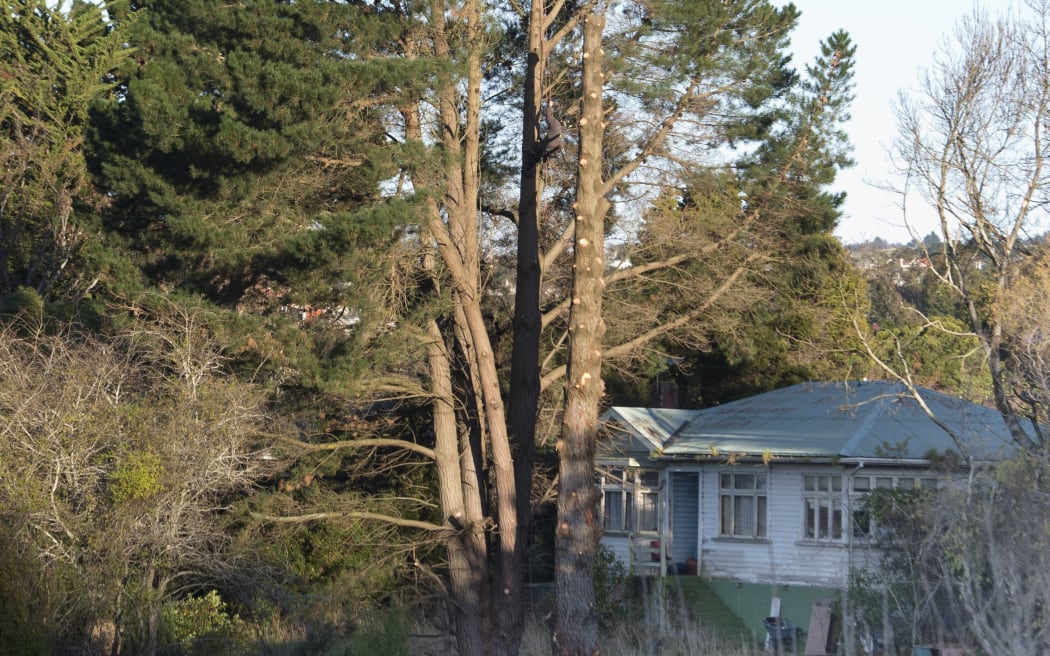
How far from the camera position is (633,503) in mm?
24812

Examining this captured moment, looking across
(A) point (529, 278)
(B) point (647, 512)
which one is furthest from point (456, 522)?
(B) point (647, 512)

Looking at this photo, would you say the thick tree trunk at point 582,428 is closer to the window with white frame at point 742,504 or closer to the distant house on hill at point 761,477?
the distant house on hill at point 761,477

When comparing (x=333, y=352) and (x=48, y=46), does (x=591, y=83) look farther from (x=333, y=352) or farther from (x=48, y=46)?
(x=48, y=46)

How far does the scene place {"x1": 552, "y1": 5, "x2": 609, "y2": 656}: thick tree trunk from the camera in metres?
12.3

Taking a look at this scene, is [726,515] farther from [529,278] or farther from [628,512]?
[529,278]

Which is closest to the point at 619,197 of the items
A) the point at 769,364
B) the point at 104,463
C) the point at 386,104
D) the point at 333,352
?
the point at 386,104

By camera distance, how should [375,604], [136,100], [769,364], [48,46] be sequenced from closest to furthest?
[136,100] → [375,604] → [48,46] → [769,364]

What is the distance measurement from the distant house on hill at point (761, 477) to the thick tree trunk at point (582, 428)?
25.9 feet

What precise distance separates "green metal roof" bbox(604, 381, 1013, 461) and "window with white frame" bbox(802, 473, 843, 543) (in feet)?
2.33

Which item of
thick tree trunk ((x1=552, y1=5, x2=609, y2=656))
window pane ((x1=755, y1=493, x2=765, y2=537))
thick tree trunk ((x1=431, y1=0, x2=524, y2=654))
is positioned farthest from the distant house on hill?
thick tree trunk ((x1=552, y1=5, x2=609, y2=656))

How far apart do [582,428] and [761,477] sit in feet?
37.1

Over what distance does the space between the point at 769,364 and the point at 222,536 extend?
19.8 metres

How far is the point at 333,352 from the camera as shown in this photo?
51.4 feet

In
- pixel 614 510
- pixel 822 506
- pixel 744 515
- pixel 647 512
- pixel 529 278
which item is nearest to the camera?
pixel 529 278
